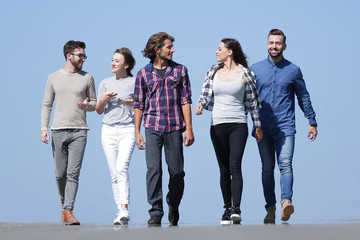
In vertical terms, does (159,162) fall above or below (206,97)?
below

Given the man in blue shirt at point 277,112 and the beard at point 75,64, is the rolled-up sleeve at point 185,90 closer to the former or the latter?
the man in blue shirt at point 277,112

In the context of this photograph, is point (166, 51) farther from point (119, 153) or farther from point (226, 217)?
point (226, 217)

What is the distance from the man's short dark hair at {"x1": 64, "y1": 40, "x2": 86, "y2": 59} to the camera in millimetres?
9839

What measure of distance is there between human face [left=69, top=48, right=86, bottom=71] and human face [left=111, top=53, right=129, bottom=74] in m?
0.58

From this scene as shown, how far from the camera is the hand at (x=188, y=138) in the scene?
8.18 metres

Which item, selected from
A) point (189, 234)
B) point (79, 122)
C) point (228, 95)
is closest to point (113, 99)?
point (79, 122)

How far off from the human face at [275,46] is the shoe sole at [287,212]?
223 centimetres

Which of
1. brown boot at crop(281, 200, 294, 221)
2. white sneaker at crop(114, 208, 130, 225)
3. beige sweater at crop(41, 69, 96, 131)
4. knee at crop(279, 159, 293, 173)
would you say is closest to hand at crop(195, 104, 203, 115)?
knee at crop(279, 159, 293, 173)

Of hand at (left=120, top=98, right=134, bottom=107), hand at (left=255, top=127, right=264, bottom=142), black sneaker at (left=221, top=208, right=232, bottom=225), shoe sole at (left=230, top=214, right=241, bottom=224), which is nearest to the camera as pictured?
shoe sole at (left=230, top=214, right=241, bottom=224)

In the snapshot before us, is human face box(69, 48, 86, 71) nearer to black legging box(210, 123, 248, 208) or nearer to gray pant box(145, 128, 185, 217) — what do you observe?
gray pant box(145, 128, 185, 217)

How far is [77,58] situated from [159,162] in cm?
262

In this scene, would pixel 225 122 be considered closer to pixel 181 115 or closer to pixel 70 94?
pixel 181 115

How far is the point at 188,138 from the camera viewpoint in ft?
26.8

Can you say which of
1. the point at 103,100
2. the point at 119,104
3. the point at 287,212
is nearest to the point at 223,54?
the point at 119,104
